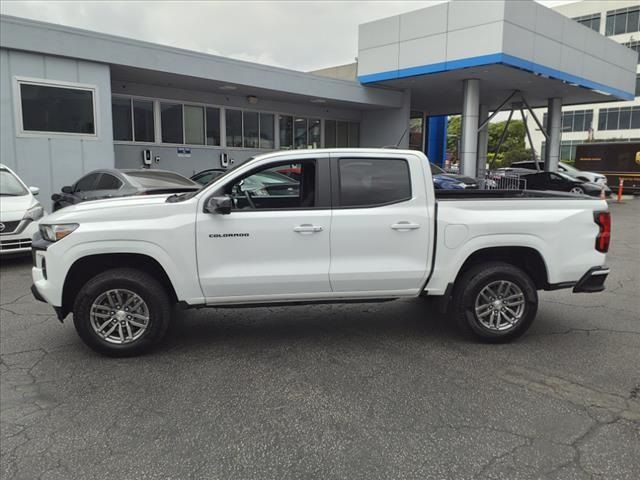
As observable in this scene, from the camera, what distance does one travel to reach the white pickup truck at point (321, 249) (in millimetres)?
4480

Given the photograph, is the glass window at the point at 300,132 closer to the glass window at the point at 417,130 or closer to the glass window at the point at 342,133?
the glass window at the point at 342,133

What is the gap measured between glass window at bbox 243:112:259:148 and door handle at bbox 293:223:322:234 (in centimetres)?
1707

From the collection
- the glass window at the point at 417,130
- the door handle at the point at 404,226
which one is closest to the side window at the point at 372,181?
the door handle at the point at 404,226

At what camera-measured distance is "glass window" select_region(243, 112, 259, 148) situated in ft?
68.5

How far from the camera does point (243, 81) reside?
17.5m

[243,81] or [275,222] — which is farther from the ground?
[243,81]

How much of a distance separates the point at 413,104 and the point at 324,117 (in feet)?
22.8

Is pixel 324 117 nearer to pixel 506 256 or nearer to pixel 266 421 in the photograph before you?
pixel 506 256

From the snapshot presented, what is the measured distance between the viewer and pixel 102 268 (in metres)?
4.72

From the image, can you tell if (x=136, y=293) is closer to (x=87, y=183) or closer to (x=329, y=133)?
(x=87, y=183)

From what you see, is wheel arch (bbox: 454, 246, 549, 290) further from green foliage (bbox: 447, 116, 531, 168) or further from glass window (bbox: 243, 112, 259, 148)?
green foliage (bbox: 447, 116, 531, 168)

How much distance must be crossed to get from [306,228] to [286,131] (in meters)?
18.5

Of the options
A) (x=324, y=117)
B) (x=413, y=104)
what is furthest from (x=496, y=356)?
(x=413, y=104)

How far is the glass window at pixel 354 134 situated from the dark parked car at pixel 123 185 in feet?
51.6
